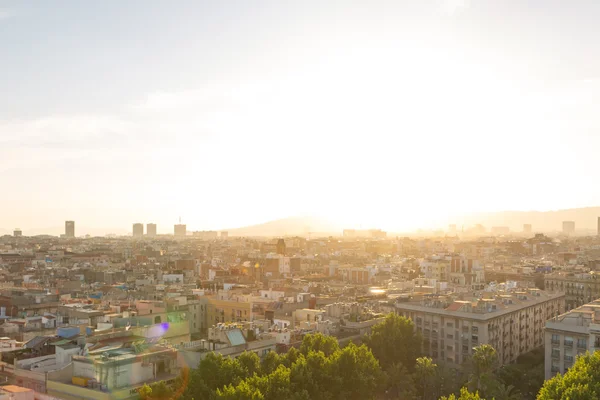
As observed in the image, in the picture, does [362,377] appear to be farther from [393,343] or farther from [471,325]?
[471,325]

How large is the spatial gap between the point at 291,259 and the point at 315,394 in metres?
114

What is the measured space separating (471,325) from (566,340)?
339 inches

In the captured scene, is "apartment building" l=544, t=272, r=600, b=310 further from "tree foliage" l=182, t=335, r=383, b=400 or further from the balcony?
"tree foliage" l=182, t=335, r=383, b=400

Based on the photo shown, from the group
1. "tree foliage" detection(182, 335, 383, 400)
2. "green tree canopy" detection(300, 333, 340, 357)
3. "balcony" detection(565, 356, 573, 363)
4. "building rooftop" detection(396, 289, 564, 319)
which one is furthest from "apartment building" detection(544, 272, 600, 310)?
"tree foliage" detection(182, 335, 383, 400)

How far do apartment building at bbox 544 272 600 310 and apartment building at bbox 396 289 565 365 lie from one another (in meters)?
30.6

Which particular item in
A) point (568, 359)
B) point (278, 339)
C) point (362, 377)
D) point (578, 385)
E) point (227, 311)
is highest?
point (578, 385)

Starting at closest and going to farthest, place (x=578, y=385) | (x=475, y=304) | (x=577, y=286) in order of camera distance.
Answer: (x=578, y=385) < (x=475, y=304) < (x=577, y=286)

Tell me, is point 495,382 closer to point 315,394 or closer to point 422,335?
point 315,394

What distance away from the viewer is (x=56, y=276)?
113 meters

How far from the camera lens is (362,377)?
3994 centimetres

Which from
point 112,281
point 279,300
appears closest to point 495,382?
point 279,300

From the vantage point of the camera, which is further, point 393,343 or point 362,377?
point 393,343

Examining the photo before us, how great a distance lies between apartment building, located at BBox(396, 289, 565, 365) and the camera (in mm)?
56531

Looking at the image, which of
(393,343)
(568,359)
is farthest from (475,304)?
(393,343)
